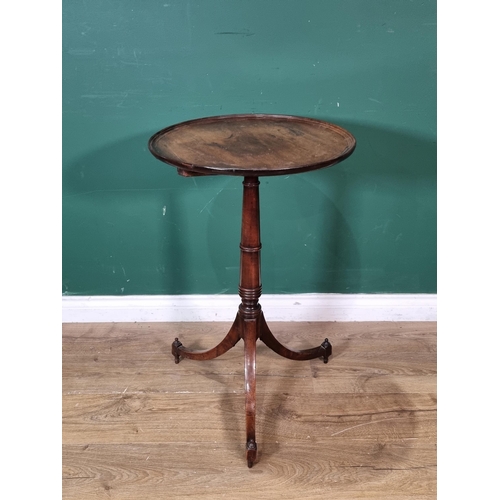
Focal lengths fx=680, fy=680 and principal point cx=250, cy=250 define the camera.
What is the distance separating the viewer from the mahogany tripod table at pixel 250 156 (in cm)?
170

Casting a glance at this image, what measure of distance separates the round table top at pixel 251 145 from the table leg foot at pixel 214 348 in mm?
553

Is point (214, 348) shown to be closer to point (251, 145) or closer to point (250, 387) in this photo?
point (250, 387)

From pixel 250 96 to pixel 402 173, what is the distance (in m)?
0.60

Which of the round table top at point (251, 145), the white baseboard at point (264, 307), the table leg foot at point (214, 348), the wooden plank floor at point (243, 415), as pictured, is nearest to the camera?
the round table top at point (251, 145)

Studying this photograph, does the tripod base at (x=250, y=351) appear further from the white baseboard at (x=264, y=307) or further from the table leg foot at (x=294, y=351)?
the white baseboard at (x=264, y=307)

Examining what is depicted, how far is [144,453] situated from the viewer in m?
1.89

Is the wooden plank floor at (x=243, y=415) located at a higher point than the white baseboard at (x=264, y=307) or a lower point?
lower

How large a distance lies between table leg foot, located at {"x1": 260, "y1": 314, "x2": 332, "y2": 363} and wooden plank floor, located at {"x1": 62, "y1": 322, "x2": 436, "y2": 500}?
0.13 feet

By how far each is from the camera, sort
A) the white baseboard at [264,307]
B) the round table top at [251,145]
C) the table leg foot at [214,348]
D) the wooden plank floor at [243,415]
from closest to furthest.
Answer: the round table top at [251,145] < the wooden plank floor at [243,415] < the table leg foot at [214,348] < the white baseboard at [264,307]

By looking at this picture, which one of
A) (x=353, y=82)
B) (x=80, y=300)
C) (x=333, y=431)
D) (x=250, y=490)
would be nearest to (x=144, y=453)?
(x=250, y=490)

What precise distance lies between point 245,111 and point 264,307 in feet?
2.38

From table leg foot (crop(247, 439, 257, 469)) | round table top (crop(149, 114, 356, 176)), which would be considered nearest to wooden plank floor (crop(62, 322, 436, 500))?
table leg foot (crop(247, 439, 257, 469))

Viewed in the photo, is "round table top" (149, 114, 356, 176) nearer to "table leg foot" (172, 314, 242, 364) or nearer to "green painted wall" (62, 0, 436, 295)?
"green painted wall" (62, 0, 436, 295)

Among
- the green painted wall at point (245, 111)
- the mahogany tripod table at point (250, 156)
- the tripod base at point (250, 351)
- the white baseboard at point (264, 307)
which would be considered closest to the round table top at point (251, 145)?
the mahogany tripod table at point (250, 156)
